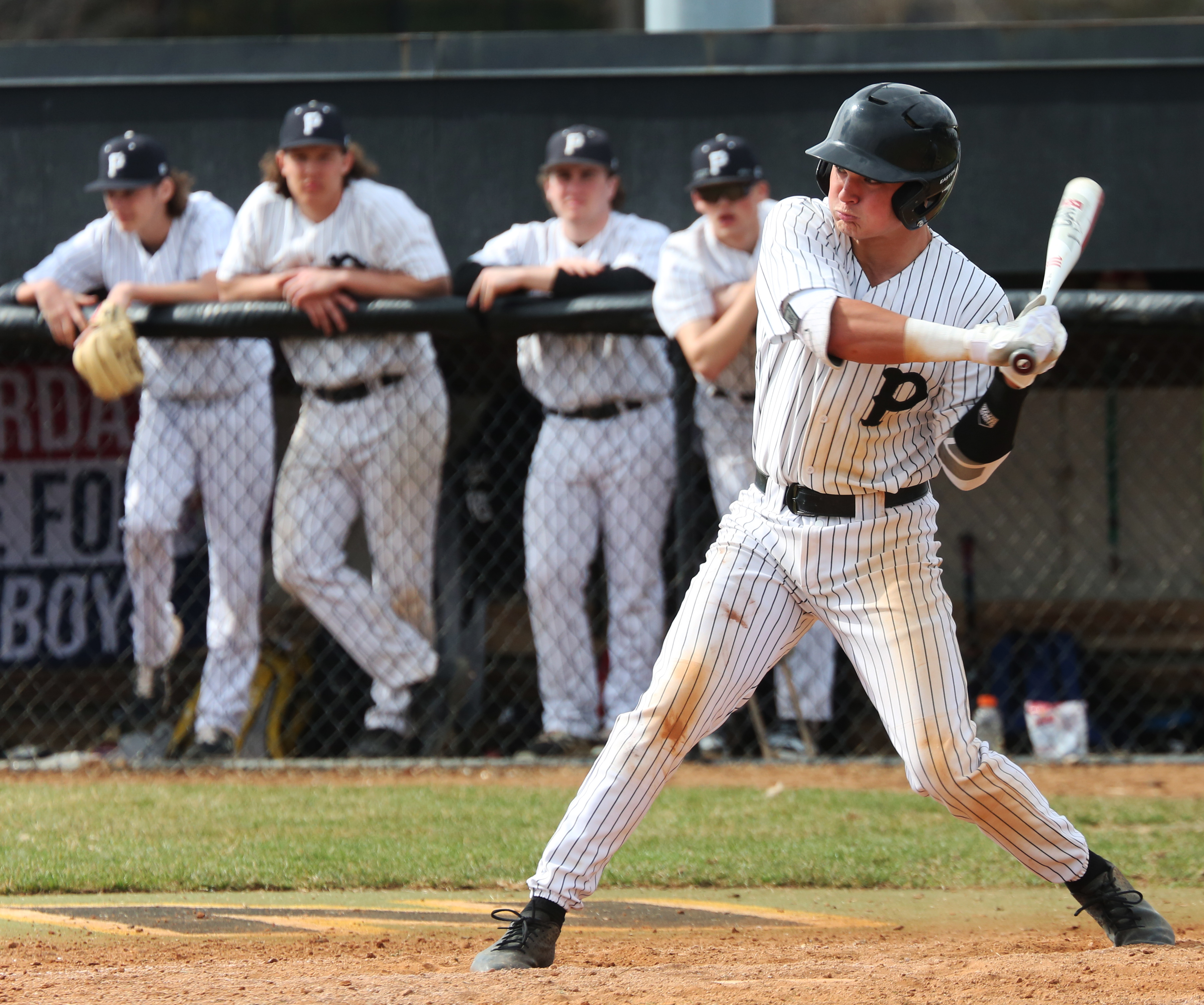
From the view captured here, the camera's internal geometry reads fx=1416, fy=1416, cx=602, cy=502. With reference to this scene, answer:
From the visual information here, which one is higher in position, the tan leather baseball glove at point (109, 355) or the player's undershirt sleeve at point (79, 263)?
the player's undershirt sleeve at point (79, 263)

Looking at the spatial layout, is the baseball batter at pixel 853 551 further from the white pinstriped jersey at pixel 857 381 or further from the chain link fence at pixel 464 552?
the chain link fence at pixel 464 552

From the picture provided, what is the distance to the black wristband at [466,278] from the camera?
5207 mm

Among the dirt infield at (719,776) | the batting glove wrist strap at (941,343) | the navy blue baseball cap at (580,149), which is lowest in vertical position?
the dirt infield at (719,776)

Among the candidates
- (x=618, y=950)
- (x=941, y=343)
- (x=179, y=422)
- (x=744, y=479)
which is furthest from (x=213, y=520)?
(x=941, y=343)

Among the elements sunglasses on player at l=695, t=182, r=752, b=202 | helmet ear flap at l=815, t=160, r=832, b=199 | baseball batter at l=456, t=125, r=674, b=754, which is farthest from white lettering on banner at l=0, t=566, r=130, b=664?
helmet ear flap at l=815, t=160, r=832, b=199

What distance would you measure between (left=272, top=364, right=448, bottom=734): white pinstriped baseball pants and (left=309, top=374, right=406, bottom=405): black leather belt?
2cm

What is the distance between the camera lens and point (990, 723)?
5.32 m

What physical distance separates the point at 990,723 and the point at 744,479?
1313 mm

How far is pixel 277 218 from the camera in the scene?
5258 mm

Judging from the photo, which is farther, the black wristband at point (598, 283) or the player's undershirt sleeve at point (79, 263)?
the player's undershirt sleeve at point (79, 263)

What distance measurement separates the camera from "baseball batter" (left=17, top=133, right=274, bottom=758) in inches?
207

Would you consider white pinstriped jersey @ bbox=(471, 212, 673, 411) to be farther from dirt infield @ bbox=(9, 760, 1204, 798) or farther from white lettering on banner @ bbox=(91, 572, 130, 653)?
white lettering on banner @ bbox=(91, 572, 130, 653)

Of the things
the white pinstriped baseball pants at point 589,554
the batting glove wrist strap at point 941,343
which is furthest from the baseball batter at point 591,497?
the batting glove wrist strap at point 941,343

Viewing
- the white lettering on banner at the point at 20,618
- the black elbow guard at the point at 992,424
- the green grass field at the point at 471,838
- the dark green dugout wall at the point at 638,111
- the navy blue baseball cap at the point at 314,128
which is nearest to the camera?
the black elbow guard at the point at 992,424
